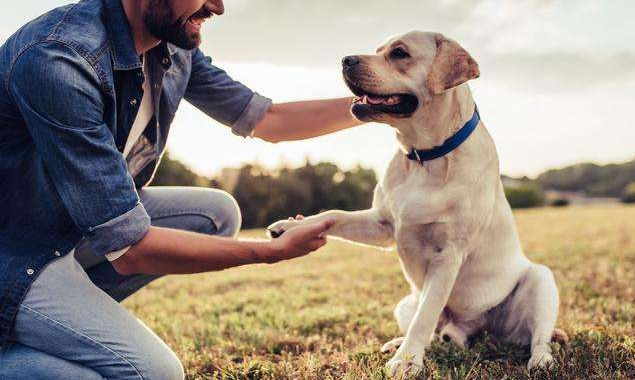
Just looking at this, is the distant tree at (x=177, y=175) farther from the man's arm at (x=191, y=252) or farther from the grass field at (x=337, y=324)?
the man's arm at (x=191, y=252)

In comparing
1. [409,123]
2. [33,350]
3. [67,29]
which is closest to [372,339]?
[409,123]

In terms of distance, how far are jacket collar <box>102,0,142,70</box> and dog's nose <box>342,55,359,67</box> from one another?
1.14m

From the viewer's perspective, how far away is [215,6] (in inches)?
114

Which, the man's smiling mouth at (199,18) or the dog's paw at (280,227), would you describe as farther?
the dog's paw at (280,227)

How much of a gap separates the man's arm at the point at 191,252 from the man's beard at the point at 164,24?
898mm

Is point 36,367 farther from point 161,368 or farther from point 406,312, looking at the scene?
point 406,312

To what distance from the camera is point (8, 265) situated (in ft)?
8.55

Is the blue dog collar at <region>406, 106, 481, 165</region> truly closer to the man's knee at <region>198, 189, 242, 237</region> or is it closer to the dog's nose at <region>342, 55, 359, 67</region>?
the dog's nose at <region>342, 55, 359, 67</region>

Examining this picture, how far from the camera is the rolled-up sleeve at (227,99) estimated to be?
12.6 feet

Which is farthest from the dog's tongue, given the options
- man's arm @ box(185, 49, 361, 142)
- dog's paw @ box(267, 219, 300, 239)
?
dog's paw @ box(267, 219, 300, 239)

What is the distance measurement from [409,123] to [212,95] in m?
1.37

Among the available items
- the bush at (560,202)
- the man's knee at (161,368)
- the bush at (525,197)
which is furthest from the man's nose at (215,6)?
the bush at (560,202)

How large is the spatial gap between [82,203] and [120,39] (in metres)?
0.76

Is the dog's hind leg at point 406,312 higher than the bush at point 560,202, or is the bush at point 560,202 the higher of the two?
the dog's hind leg at point 406,312
